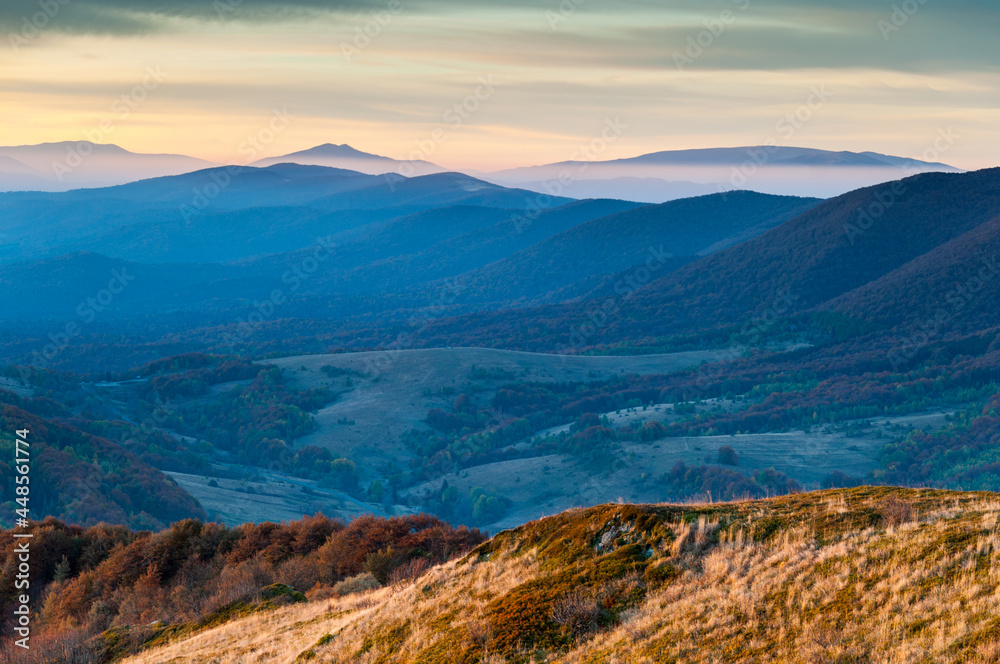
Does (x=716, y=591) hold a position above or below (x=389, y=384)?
above

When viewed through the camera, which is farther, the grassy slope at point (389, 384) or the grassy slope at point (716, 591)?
the grassy slope at point (389, 384)

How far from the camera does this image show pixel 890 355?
19125 cm

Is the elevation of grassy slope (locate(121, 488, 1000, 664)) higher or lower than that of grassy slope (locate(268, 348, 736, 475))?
higher

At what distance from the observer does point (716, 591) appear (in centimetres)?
1337

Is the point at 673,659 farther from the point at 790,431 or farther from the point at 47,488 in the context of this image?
the point at 790,431

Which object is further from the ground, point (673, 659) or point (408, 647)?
point (673, 659)

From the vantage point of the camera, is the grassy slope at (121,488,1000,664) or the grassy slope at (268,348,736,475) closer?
the grassy slope at (121,488,1000,664)

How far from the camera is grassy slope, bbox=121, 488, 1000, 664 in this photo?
1115cm

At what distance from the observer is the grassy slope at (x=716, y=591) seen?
1115cm

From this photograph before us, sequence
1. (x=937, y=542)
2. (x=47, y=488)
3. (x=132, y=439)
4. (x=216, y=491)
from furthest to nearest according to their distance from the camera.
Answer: (x=132, y=439) → (x=216, y=491) → (x=47, y=488) → (x=937, y=542)

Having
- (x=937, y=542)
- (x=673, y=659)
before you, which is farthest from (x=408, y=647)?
(x=937, y=542)

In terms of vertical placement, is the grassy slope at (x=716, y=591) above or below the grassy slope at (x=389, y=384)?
above

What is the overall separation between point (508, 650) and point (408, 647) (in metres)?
2.51

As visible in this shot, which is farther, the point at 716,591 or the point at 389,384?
the point at 389,384
